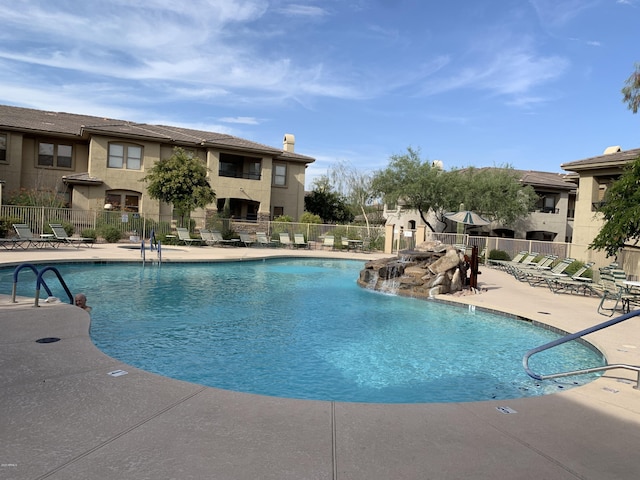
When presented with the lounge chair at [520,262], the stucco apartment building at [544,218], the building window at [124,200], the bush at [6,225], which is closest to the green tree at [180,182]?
the building window at [124,200]

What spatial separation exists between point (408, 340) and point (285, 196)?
26.7 meters

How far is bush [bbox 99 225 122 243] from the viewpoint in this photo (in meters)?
23.3

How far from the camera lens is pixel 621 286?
989cm

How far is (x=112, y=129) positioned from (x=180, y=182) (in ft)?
22.7

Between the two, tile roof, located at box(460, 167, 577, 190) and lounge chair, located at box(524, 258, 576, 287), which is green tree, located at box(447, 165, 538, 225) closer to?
tile roof, located at box(460, 167, 577, 190)

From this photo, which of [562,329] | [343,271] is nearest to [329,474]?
[562,329]

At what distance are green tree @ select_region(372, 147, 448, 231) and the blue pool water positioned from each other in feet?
66.0

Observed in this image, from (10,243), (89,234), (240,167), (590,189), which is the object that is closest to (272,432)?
(10,243)

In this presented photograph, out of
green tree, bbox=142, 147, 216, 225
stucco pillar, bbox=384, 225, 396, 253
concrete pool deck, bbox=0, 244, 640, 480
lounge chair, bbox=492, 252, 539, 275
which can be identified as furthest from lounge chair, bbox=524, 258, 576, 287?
green tree, bbox=142, 147, 216, 225

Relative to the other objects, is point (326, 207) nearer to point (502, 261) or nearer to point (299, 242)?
point (299, 242)

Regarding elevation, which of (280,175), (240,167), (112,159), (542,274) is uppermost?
(240,167)

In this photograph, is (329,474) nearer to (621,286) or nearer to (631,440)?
(631,440)

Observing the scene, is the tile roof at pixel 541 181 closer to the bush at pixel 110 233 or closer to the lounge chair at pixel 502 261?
the lounge chair at pixel 502 261

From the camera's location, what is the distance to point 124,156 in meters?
28.2
